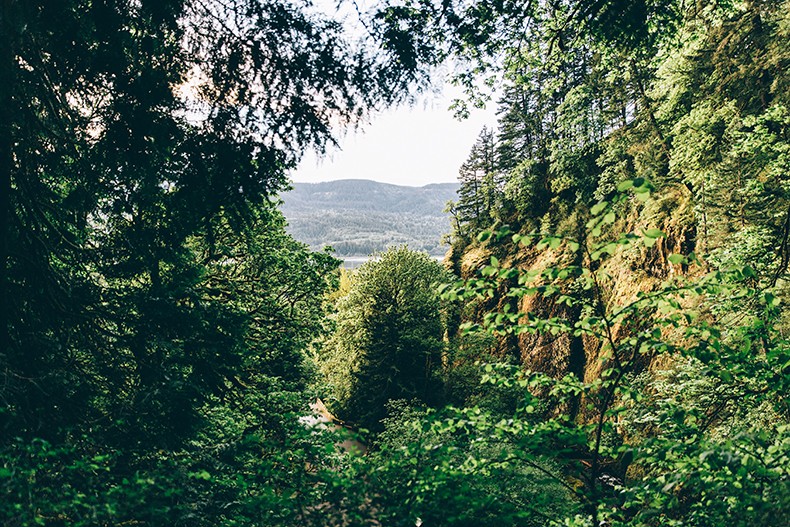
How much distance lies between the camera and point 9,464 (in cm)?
357

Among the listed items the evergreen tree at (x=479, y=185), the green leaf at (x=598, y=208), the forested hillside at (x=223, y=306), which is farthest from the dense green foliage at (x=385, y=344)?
the green leaf at (x=598, y=208)

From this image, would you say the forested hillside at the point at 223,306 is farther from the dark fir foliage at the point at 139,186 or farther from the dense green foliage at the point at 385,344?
the dense green foliage at the point at 385,344

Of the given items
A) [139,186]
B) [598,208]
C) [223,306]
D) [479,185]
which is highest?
[479,185]

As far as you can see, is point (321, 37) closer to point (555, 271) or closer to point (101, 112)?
point (101, 112)

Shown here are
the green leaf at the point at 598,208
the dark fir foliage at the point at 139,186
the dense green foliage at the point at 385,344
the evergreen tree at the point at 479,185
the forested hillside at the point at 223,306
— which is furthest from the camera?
the evergreen tree at the point at 479,185

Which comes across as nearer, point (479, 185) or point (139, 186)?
point (139, 186)

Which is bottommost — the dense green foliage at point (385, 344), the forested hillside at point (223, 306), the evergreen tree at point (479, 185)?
the dense green foliage at point (385, 344)

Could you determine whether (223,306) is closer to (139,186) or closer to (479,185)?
(139,186)

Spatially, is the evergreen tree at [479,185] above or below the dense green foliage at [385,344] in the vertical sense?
above

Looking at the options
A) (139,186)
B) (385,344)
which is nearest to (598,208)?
(139,186)

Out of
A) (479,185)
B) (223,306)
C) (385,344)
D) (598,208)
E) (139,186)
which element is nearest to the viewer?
(598,208)

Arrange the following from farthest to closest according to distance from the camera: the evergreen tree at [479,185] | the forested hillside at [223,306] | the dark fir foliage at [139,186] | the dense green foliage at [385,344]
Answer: the evergreen tree at [479,185] < the dense green foliage at [385,344] < the dark fir foliage at [139,186] < the forested hillside at [223,306]

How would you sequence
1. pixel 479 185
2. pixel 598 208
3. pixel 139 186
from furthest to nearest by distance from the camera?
pixel 479 185, pixel 139 186, pixel 598 208

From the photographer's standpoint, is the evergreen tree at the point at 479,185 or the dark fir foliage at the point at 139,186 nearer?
the dark fir foliage at the point at 139,186
